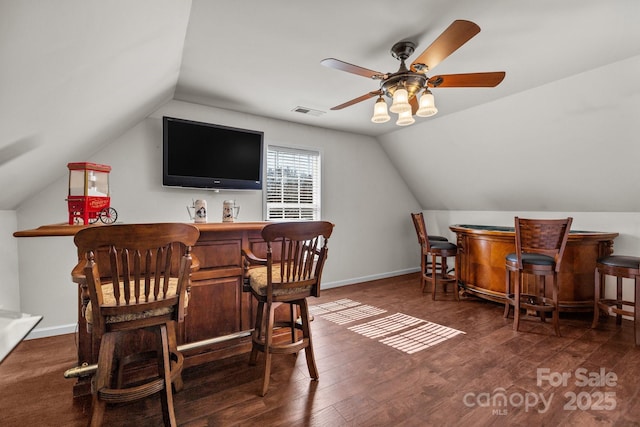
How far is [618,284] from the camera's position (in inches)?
125

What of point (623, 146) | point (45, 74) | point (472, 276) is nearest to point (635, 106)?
point (623, 146)

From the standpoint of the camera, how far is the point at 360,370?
2275 millimetres

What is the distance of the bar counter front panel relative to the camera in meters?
3.42

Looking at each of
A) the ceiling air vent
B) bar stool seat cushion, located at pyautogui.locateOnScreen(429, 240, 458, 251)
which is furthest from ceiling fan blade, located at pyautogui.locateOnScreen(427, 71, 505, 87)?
bar stool seat cushion, located at pyautogui.locateOnScreen(429, 240, 458, 251)

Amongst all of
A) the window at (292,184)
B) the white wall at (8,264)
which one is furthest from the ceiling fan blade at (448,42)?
the white wall at (8,264)

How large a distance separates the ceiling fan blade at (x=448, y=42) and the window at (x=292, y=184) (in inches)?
101

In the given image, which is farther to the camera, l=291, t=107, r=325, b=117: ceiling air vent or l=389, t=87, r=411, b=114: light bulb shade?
l=291, t=107, r=325, b=117: ceiling air vent

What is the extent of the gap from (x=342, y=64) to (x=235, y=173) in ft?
7.25

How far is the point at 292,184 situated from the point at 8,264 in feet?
10.4

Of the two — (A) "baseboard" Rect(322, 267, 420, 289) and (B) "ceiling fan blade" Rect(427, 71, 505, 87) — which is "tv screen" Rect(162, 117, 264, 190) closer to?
(A) "baseboard" Rect(322, 267, 420, 289)

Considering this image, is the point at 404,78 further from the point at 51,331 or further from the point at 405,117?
the point at 51,331

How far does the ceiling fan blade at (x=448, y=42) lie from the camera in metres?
1.63

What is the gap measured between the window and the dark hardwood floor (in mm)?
1972

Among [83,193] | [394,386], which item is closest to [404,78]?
[394,386]
